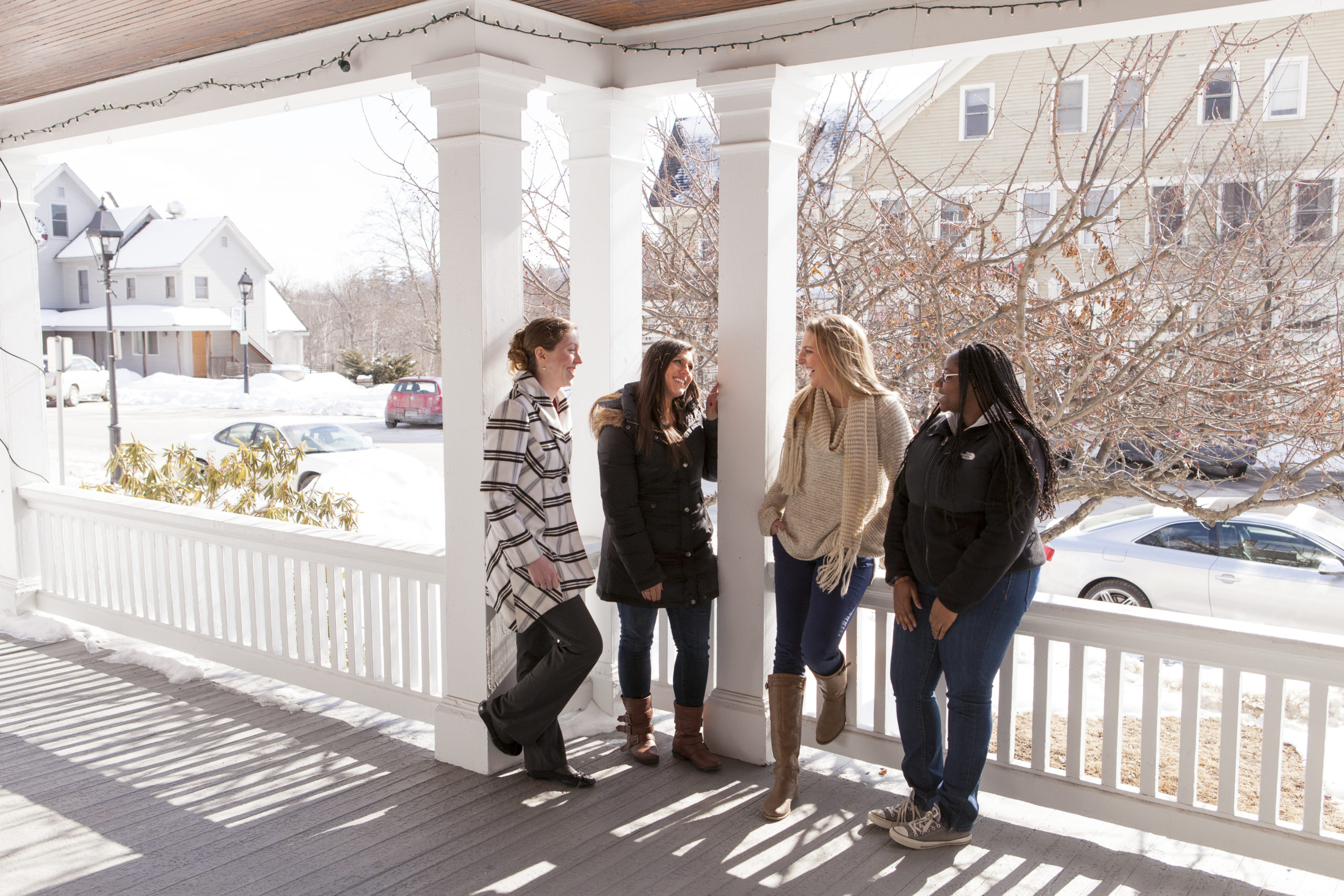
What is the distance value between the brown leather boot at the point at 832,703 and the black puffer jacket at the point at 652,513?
0.54m

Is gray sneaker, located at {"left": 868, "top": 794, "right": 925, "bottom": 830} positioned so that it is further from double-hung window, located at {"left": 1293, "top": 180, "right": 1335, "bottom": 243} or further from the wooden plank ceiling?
double-hung window, located at {"left": 1293, "top": 180, "right": 1335, "bottom": 243}

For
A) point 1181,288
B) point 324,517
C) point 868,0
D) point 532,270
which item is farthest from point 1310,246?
point 324,517

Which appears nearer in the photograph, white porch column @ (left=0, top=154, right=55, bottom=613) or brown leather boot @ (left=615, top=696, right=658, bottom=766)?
brown leather boot @ (left=615, top=696, right=658, bottom=766)

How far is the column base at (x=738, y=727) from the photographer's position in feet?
12.6

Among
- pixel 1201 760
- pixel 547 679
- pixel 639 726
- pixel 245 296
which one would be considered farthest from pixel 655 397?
pixel 245 296

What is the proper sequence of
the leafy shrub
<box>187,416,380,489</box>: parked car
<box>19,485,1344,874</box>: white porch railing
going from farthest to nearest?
<box>187,416,380,489</box>: parked car
the leafy shrub
<box>19,485,1344,874</box>: white porch railing

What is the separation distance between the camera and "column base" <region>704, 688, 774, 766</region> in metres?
3.83

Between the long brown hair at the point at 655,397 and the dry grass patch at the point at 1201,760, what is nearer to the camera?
the long brown hair at the point at 655,397

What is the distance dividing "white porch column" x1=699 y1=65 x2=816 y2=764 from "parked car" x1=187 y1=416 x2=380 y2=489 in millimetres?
8914

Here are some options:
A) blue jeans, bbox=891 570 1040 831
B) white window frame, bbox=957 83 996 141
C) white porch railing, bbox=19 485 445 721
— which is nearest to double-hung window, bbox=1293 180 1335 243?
white window frame, bbox=957 83 996 141

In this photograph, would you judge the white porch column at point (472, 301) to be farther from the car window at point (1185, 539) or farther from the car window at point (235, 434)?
the car window at point (235, 434)

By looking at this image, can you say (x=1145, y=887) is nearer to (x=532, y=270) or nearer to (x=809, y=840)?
(x=809, y=840)

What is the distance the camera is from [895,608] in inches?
126

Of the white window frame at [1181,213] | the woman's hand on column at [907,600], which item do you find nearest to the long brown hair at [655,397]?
the woman's hand on column at [907,600]
